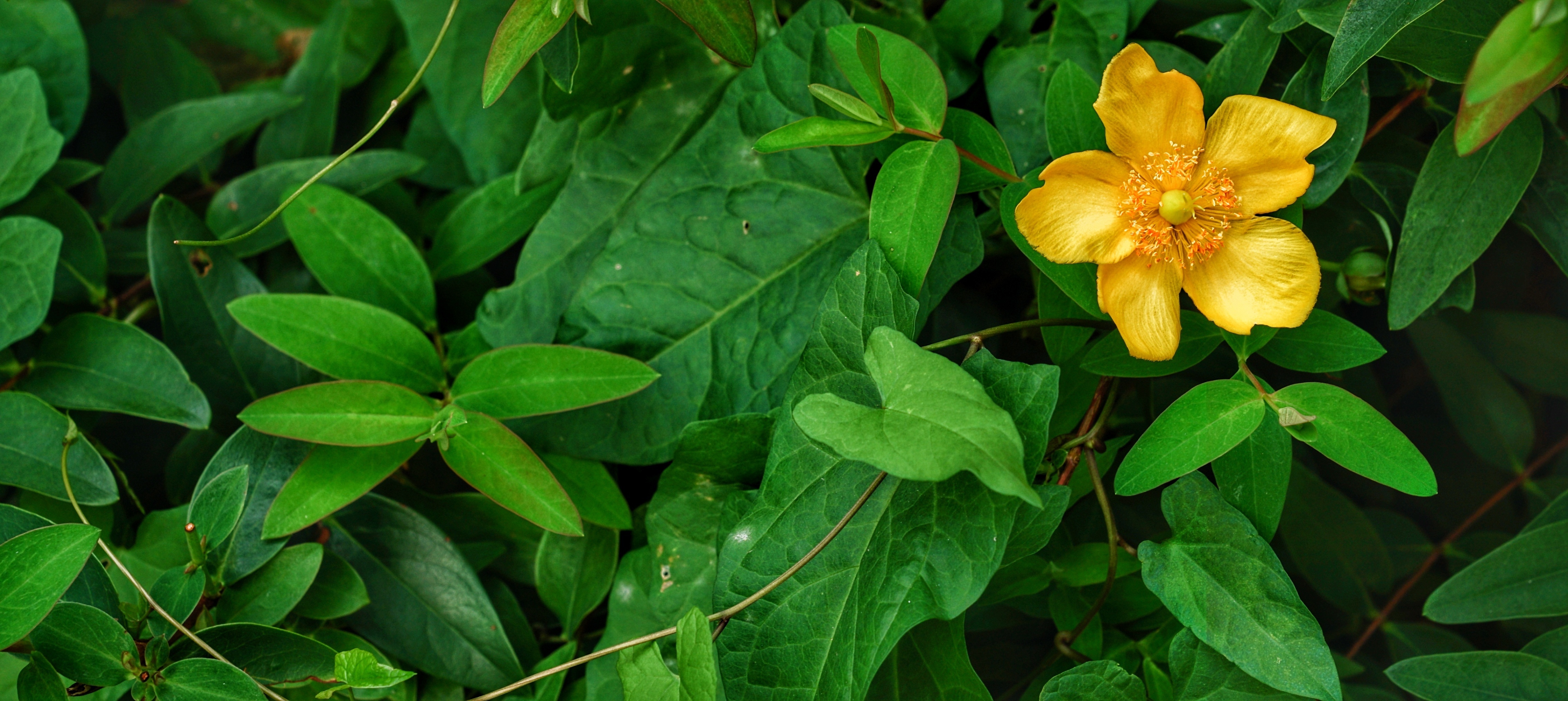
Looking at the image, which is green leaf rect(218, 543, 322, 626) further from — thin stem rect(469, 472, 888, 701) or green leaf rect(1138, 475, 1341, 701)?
green leaf rect(1138, 475, 1341, 701)

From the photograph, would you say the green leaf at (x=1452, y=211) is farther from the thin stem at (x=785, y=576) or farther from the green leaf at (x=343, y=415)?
the green leaf at (x=343, y=415)

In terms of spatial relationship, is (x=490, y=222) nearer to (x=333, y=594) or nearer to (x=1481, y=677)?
(x=333, y=594)

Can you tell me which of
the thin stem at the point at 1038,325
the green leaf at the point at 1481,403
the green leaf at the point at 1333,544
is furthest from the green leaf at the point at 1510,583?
the thin stem at the point at 1038,325

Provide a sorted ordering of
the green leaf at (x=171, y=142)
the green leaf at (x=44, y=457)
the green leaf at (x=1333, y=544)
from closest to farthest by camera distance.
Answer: the green leaf at (x=44, y=457), the green leaf at (x=1333, y=544), the green leaf at (x=171, y=142)

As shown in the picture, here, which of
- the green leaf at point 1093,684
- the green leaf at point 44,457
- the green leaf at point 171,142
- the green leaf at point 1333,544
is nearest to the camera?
the green leaf at point 1093,684

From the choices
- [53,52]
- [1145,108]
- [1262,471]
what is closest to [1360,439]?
[1262,471]

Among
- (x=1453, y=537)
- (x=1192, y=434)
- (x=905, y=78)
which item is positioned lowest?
(x=1453, y=537)

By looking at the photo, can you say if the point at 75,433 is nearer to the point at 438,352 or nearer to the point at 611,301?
the point at 438,352
